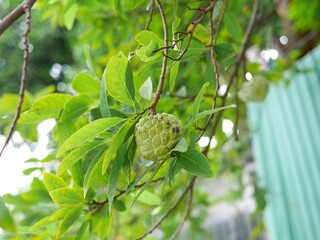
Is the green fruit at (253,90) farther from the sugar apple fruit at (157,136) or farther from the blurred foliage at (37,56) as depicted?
the blurred foliage at (37,56)

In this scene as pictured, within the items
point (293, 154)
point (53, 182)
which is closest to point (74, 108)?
point (53, 182)

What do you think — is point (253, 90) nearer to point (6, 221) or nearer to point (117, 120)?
point (117, 120)

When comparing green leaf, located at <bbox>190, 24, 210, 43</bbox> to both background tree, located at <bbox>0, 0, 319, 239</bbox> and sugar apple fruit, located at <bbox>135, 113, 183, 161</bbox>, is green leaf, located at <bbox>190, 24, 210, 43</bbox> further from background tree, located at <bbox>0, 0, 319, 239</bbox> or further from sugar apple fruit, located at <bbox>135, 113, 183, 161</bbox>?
sugar apple fruit, located at <bbox>135, 113, 183, 161</bbox>

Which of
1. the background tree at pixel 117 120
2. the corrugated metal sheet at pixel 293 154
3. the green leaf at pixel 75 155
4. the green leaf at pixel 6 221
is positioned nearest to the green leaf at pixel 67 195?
the background tree at pixel 117 120

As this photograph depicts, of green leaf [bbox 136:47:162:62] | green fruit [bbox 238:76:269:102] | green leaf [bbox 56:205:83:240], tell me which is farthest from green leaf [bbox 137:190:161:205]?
green fruit [bbox 238:76:269:102]

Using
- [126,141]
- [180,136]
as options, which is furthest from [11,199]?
[180,136]
